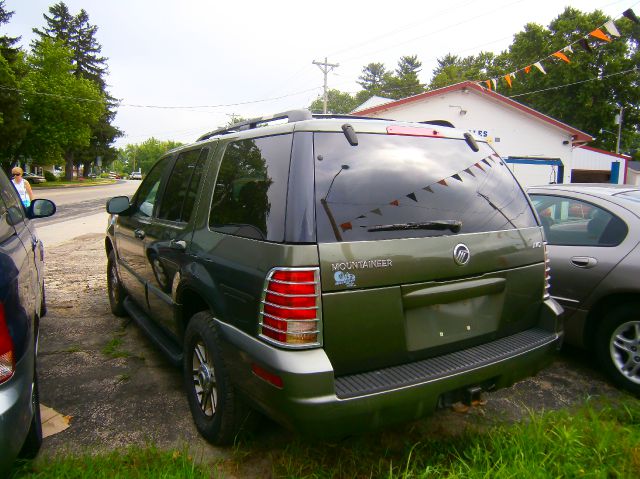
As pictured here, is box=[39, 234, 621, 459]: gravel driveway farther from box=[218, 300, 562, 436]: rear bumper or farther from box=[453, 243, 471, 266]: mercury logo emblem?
box=[453, 243, 471, 266]: mercury logo emblem

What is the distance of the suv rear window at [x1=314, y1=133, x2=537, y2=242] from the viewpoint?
214 centimetres

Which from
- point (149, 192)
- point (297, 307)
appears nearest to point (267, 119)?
point (297, 307)

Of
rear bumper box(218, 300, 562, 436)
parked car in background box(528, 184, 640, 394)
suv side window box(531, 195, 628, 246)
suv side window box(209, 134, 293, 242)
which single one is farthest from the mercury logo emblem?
suv side window box(531, 195, 628, 246)

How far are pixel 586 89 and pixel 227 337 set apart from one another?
43934 millimetres

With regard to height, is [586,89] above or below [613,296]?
above

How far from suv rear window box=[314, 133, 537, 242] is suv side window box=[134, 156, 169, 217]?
→ 86.3 inches

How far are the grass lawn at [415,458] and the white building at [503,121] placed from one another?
1970 cm

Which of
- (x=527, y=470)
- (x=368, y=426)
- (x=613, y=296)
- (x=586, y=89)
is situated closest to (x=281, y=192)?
(x=368, y=426)

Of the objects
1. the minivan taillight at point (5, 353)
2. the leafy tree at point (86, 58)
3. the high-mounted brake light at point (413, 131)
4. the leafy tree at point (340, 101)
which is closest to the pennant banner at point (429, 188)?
the high-mounted brake light at point (413, 131)

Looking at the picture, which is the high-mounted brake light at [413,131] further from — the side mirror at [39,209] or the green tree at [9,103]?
the green tree at [9,103]

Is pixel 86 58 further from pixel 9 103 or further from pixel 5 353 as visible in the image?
pixel 5 353

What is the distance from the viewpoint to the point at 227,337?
91.6 inches

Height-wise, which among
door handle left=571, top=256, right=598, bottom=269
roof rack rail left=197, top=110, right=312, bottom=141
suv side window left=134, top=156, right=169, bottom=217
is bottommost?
door handle left=571, top=256, right=598, bottom=269

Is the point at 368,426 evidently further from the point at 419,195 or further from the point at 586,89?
the point at 586,89
